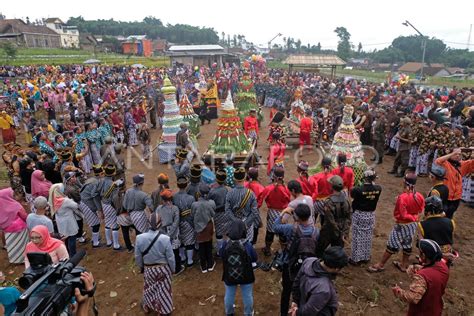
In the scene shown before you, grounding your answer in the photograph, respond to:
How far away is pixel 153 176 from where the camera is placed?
1105 centimetres

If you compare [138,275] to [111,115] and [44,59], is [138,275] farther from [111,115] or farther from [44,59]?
[44,59]

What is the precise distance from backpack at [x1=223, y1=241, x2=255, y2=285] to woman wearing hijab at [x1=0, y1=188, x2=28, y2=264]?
4.42 metres

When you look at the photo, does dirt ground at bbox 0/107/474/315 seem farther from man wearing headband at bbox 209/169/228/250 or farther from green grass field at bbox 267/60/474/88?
green grass field at bbox 267/60/474/88

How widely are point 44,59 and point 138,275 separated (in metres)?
45.5

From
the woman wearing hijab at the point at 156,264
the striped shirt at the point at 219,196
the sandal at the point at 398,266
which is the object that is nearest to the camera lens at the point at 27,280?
the woman wearing hijab at the point at 156,264

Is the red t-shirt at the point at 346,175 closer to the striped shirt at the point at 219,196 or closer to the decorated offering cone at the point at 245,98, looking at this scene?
the striped shirt at the point at 219,196

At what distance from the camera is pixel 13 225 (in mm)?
6254

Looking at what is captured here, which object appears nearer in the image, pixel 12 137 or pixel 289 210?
pixel 289 210

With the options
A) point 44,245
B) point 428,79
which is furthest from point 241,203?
point 428,79

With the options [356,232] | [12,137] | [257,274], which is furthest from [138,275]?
[12,137]

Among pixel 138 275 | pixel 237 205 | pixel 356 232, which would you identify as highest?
pixel 237 205

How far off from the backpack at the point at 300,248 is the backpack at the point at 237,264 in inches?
20.9

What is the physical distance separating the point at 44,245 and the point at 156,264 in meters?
1.40

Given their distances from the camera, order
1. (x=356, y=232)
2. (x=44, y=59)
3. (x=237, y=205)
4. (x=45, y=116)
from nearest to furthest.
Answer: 1. (x=237, y=205)
2. (x=356, y=232)
3. (x=45, y=116)
4. (x=44, y=59)
